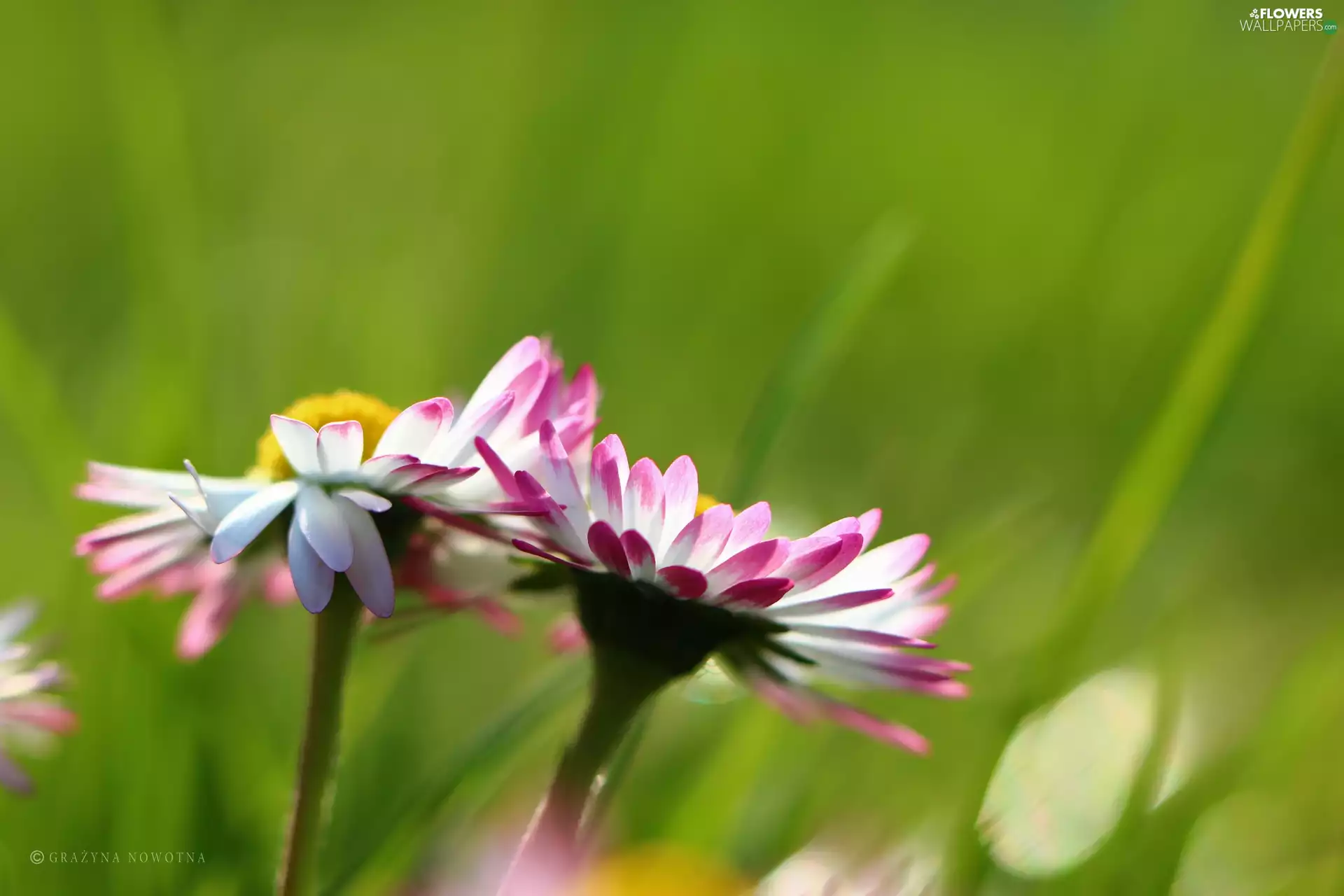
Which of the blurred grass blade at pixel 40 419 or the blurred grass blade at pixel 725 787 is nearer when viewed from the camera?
the blurred grass blade at pixel 725 787

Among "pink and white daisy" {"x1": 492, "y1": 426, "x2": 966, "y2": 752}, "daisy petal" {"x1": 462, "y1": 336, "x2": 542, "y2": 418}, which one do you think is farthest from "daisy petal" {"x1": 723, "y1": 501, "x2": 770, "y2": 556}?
"daisy petal" {"x1": 462, "y1": 336, "x2": 542, "y2": 418}

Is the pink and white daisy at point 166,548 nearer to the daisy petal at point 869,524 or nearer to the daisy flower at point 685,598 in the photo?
the daisy flower at point 685,598

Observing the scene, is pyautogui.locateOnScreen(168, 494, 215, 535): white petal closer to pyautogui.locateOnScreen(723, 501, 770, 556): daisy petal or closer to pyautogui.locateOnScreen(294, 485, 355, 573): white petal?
pyautogui.locateOnScreen(294, 485, 355, 573): white petal

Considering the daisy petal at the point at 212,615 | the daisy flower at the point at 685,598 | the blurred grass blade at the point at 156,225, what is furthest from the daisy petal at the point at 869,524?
the blurred grass blade at the point at 156,225

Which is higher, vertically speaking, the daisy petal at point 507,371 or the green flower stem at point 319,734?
the daisy petal at point 507,371

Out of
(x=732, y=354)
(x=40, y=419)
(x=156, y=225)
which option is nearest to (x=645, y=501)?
(x=40, y=419)

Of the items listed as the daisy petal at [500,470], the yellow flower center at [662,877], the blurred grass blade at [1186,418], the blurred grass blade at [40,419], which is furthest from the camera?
the blurred grass blade at [40,419]

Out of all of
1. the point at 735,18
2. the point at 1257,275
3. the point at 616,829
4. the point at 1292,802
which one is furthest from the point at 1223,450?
the point at 735,18

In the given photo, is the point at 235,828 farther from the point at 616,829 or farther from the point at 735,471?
the point at 735,471
